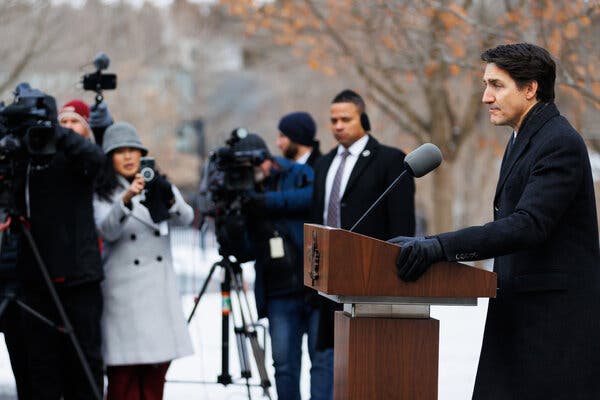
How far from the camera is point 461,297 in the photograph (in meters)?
4.00

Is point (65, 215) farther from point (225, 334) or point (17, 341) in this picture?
point (225, 334)

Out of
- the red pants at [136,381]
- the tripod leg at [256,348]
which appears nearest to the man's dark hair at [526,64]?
the tripod leg at [256,348]

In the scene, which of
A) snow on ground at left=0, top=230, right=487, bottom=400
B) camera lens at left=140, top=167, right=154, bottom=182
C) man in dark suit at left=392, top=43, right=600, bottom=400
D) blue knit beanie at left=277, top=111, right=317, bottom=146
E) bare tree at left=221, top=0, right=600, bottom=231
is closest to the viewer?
man in dark suit at left=392, top=43, right=600, bottom=400

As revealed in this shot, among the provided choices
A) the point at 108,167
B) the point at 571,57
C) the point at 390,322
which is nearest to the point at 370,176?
the point at 108,167

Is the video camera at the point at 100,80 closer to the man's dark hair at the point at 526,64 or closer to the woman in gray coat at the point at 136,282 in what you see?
the woman in gray coat at the point at 136,282

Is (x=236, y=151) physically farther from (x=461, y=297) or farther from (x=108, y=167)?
(x=461, y=297)

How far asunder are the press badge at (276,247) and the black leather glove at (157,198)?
2.48 ft

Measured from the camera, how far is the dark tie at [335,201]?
6766 millimetres

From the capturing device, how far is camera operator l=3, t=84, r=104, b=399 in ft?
20.7

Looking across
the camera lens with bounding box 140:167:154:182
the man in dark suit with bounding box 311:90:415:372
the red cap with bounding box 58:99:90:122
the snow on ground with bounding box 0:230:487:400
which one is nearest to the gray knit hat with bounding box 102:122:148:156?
the red cap with bounding box 58:99:90:122

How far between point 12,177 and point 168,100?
1298 inches

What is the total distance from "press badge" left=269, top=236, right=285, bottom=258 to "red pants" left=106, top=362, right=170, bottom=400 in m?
0.96

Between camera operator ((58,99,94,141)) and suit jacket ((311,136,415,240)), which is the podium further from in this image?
camera operator ((58,99,94,141))

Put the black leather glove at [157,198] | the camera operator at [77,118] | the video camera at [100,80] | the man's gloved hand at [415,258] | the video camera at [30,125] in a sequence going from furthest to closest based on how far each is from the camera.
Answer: the video camera at [100,80] → the camera operator at [77,118] → the black leather glove at [157,198] → the video camera at [30,125] → the man's gloved hand at [415,258]
